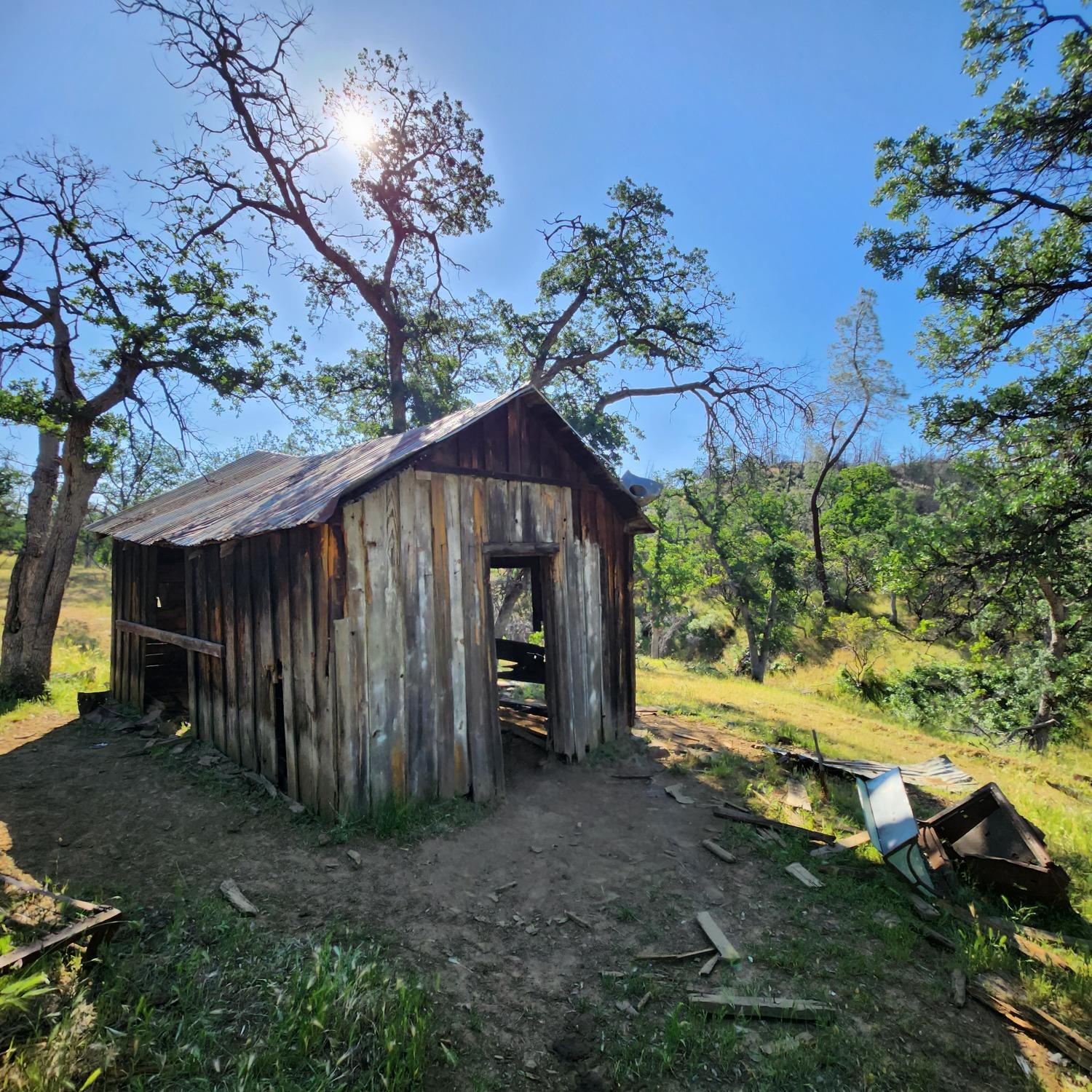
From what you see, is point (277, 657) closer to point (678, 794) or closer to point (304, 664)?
point (304, 664)

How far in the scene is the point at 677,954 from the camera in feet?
13.4

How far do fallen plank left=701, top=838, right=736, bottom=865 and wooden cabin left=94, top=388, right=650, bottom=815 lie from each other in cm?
245

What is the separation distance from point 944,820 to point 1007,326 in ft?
28.4

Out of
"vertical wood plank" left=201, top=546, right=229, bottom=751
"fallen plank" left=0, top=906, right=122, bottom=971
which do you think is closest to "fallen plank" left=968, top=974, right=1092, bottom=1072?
"fallen plank" left=0, top=906, right=122, bottom=971

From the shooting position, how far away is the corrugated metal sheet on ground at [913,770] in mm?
6973

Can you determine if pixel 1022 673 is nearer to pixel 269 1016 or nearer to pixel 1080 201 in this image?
pixel 1080 201

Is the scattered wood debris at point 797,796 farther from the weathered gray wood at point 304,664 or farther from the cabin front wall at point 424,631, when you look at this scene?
the weathered gray wood at point 304,664

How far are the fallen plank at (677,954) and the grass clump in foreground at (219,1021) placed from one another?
169 centimetres

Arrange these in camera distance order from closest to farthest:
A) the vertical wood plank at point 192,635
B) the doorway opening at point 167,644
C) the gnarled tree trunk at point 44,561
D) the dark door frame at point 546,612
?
the dark door frame at point 546,612 < the vertical wood plank at point 192,635 < the doorway opening at point 167,644 < the gnarled tree trunk at point 44,561

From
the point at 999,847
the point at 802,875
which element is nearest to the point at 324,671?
the point at 802,875

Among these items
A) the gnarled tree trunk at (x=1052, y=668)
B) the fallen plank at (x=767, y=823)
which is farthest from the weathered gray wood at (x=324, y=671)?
the gnarled tree trunk at (x=1052, y=668)

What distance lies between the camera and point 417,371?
57.2 ft

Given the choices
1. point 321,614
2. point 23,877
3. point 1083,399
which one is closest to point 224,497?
point 321,614

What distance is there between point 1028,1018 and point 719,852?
98.4 inches
